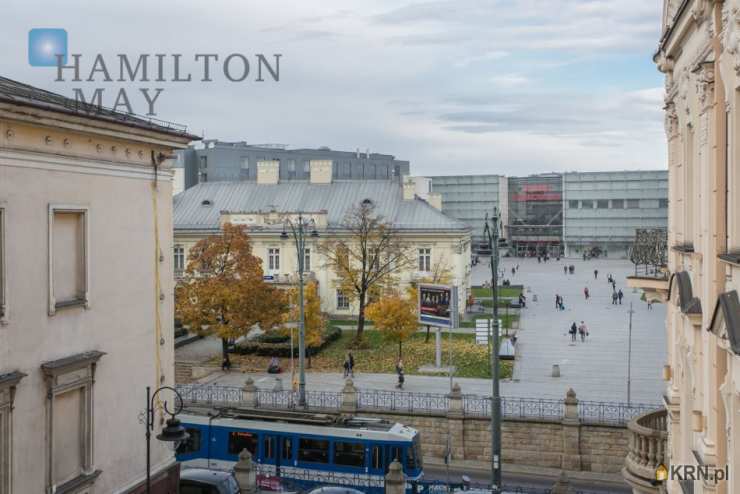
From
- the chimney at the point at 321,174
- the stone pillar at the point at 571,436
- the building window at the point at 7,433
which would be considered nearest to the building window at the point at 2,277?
the building window at the point at 7,433

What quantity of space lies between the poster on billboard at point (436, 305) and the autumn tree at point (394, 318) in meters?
1.88

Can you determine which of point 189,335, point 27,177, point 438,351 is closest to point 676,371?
point 27,177

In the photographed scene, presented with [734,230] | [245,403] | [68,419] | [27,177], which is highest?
[27,177]

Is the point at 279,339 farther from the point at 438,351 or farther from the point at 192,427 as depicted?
the point at 192,427

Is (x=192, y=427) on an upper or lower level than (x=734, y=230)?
lower

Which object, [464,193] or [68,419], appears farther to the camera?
[464,193]

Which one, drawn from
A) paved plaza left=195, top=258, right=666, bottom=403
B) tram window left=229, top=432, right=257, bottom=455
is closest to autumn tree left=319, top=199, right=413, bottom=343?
paved plaza left=195, top=258, right=666, bottom=403

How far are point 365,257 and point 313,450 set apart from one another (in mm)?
25972

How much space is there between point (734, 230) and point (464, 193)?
13379 centimetres

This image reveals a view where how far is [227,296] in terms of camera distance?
40.0 m

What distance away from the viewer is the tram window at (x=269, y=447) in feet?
78.7

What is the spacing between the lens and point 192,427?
24812mm

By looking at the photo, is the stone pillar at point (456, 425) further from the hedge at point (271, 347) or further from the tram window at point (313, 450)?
the hedge at point (271, 347)

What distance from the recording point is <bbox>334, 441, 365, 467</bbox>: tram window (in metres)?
23.2
